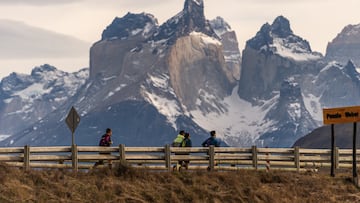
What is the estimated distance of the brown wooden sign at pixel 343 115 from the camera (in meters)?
35.8

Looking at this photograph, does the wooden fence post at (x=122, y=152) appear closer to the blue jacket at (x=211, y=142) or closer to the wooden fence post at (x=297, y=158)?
the blue jacket at (x=211, y=142)

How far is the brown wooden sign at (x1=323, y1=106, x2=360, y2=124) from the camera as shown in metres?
35.8

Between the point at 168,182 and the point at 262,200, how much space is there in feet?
11.4

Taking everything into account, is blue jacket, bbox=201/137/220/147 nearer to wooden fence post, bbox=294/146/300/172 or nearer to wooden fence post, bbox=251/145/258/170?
wooden fence post, bbox=251/145/258/170

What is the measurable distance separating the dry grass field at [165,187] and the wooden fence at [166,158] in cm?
104

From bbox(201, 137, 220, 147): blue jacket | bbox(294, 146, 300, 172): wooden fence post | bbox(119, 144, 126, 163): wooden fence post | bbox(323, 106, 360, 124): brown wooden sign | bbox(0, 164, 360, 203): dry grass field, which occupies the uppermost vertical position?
bbox(323, 106, 360, 124): brown wooden sign

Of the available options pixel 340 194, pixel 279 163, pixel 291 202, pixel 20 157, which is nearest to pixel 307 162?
pixel 279 163

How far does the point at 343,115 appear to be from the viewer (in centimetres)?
3600

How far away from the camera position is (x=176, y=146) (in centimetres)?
3572

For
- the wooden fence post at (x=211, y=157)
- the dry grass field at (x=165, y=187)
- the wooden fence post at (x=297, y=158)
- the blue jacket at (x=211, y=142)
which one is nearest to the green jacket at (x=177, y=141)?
the blue jacket at (x=211, y=142)

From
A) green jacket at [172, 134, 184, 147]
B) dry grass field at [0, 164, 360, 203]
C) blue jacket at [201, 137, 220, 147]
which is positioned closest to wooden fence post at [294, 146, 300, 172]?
dry grass field at [0, 164, 360, 203]

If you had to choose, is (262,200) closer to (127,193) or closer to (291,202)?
(291,202)

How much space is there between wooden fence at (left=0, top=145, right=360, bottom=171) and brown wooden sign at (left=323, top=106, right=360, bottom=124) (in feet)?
9.32

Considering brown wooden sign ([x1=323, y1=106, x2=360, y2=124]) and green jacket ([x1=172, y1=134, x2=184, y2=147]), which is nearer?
green jacket ([x1=172, y1=134, x2=184, y2=147])
